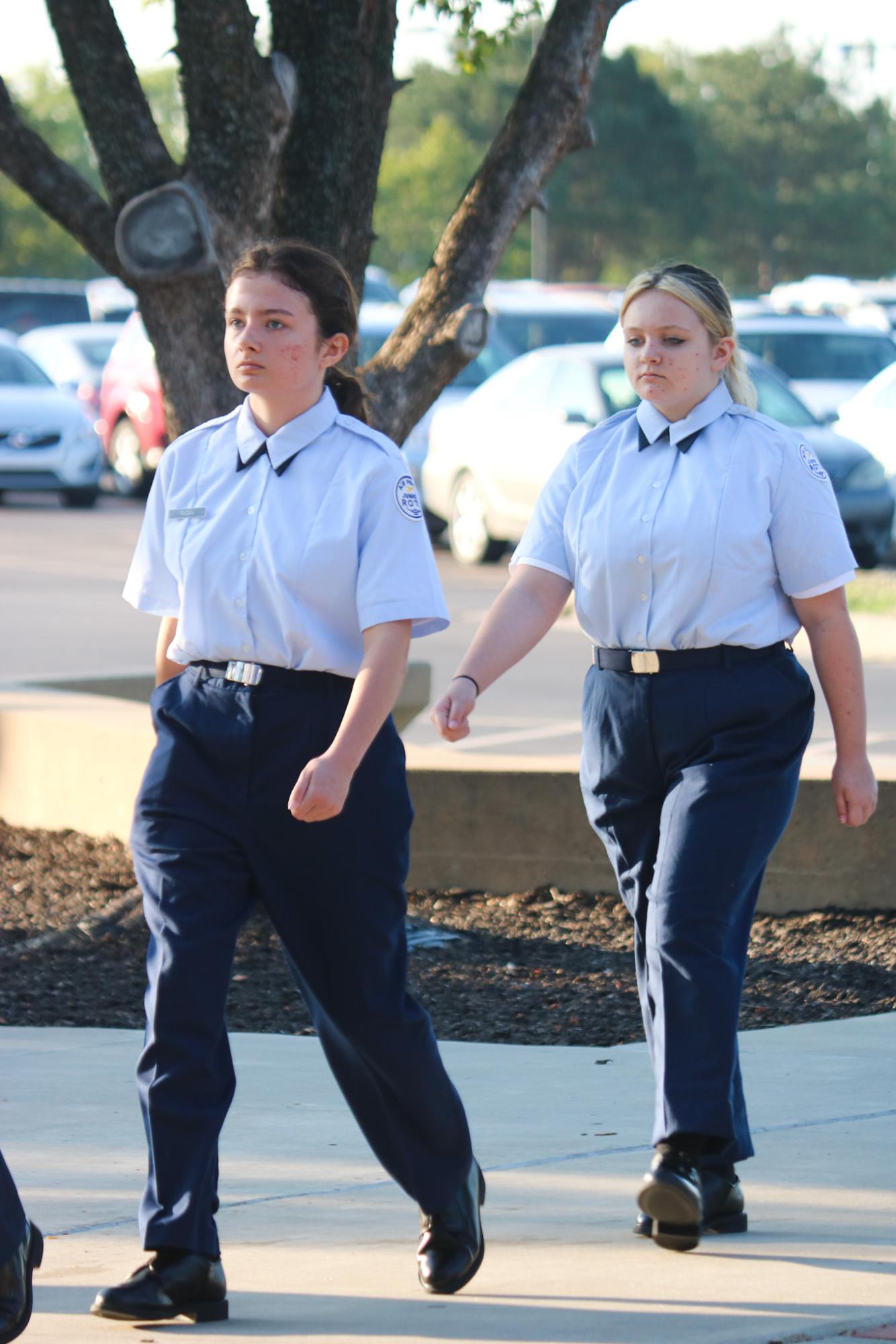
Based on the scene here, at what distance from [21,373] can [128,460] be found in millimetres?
2068

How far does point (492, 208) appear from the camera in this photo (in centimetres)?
718

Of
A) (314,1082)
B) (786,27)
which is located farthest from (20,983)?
(786,27)

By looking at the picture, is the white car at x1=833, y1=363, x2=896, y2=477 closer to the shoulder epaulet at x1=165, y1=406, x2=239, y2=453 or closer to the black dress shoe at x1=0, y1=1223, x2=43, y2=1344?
the shoulder epaulet at x1=165, y1=406, x2=239, y2=453

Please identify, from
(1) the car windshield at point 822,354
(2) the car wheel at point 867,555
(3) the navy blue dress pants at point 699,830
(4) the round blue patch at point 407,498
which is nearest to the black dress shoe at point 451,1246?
(3) the navy blue dress pants at point 699,830

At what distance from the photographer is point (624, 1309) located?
12.1 ft

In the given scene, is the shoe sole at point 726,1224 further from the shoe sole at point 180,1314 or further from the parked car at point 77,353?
the parked car at point 77,353

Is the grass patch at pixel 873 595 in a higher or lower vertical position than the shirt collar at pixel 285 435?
lower

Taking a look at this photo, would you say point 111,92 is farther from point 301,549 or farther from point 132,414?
point 132,414

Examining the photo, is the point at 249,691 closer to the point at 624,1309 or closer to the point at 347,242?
the point at 624,1309

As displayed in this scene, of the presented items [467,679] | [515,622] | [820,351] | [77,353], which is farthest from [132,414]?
[467,679]

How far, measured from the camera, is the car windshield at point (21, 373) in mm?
22766

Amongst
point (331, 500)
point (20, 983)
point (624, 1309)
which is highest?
point (331, 500)

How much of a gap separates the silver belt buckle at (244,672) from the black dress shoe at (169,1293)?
2.97ft

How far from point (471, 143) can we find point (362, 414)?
83.6 meters
